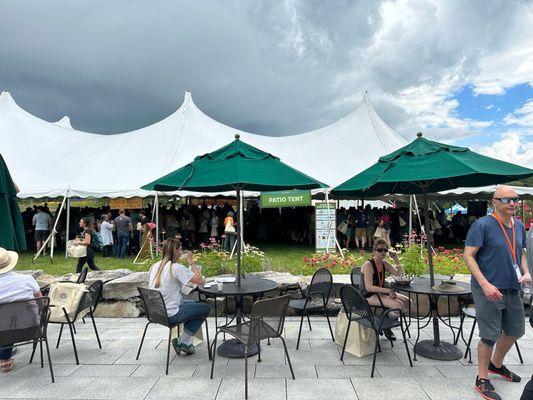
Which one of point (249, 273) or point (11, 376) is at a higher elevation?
point (249, 273)

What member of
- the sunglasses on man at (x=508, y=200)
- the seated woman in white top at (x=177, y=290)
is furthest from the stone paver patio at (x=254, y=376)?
the sunglasses on man at (x=508, y=200)

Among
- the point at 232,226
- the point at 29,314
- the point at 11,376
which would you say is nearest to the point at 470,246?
the point at 29,314

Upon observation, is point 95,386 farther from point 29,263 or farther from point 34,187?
point 34,187

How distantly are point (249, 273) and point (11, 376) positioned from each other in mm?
3355

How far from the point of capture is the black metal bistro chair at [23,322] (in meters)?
3.37

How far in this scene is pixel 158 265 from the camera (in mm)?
4039

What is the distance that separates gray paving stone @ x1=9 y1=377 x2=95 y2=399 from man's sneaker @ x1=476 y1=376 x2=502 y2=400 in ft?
10.7

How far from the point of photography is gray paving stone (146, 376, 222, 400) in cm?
319

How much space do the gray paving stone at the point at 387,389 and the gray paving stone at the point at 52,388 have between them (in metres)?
2.36

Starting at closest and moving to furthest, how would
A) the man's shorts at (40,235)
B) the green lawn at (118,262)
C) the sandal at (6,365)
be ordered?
the sandal at (6,365) < the green lawn at (118,262) < the man's shorts at (40,235)

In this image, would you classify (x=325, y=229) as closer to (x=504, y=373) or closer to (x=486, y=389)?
(x=504, y=373)

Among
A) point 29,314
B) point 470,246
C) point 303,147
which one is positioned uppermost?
point 303,147

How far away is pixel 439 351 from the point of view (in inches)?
157

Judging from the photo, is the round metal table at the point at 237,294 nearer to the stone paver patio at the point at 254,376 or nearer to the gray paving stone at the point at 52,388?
the stone paver patio at the point at 254,376
